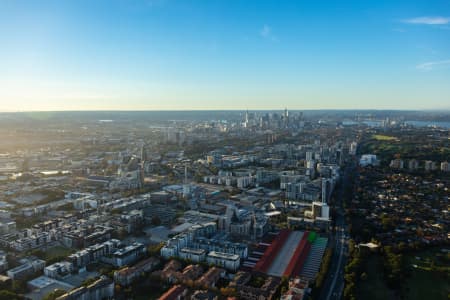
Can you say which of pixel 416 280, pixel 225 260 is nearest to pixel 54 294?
pixel 225 260

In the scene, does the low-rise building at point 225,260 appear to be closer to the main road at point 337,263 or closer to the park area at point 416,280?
the main road at point 337,263

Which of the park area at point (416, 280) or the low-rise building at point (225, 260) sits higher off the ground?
the low-rise building at point (225, 260)

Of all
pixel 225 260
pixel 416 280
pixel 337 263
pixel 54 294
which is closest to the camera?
pixel 54 294

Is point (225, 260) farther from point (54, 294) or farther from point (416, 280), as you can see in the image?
point (416, 280)

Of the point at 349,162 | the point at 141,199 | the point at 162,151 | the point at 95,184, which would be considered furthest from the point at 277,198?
the point at 162,151

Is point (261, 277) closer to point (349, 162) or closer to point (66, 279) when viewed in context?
point (66, 279)

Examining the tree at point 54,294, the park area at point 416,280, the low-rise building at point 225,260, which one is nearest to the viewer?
the tree at point 54,294

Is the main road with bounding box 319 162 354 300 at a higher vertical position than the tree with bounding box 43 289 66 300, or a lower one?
lower

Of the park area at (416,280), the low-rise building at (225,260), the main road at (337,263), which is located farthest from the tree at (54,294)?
the park area at (416,280)

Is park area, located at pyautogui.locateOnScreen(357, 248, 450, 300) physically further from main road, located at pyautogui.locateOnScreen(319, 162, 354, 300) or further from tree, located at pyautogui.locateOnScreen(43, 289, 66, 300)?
tree, located at pyautogui.locateOnScreen(43, 289, 66, 300)

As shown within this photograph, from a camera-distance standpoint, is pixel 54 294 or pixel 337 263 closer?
pixel 54 294

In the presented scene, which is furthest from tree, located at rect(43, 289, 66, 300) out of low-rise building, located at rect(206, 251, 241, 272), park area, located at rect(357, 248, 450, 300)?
park area, located at rect(357, 248, 450, 300)
